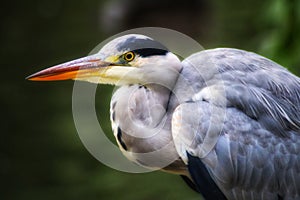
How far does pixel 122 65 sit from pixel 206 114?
0.46m

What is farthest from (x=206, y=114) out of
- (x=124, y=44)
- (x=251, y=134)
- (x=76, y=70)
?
(x=76, y=70)

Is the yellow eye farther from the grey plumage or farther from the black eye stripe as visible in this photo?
the grey plumage

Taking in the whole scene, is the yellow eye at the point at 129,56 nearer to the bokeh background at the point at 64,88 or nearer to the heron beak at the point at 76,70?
the heron beak at the point at 76,70

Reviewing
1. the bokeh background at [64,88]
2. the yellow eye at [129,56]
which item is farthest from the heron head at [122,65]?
the bokeh background at [64,88]

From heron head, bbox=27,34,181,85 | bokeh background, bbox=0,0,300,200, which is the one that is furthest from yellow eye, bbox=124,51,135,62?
bokeh background, bbox=0,0,300,200

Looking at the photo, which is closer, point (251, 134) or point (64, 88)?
point (251, 134)

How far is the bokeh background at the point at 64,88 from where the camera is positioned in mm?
7539

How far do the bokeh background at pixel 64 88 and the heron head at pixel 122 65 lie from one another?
112 inches

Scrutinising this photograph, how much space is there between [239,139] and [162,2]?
525 centimetres

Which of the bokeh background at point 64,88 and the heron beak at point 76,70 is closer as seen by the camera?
the heron beak at point 76,70

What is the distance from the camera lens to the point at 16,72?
9.10 m

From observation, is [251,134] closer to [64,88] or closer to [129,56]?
[129,56]

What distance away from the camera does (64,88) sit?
9.24 meters

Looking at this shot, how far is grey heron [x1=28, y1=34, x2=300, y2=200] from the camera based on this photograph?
343 cm
